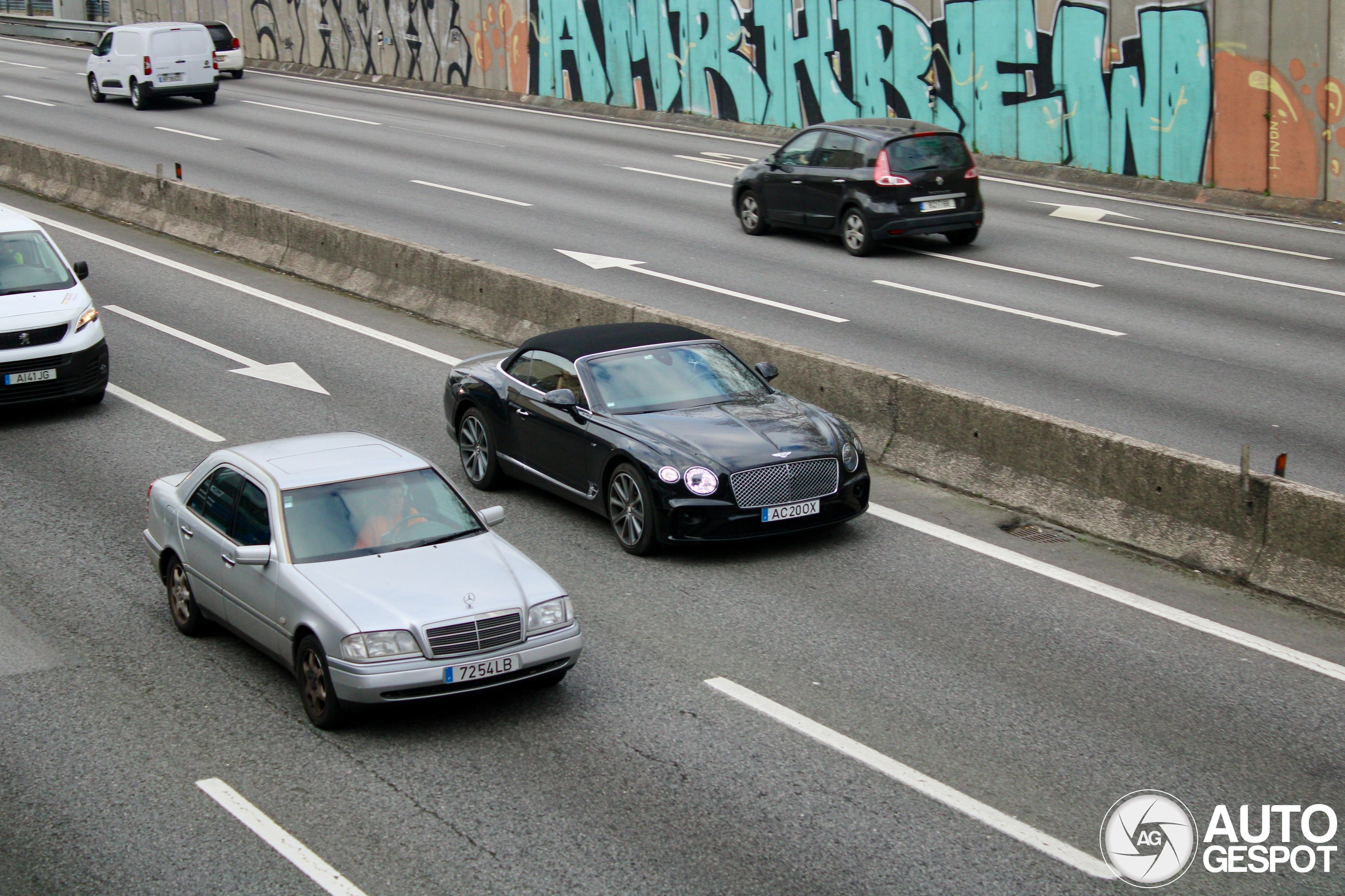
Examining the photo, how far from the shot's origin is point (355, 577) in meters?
7.70

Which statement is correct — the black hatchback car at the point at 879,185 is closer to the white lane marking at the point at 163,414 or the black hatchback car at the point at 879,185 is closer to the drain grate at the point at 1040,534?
the drain grate at the point at 1040,534

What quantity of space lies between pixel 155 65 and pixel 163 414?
Answer: 85.2 ft

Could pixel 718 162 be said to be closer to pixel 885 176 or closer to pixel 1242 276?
pixel 885 176

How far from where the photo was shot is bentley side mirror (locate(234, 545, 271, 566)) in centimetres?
788

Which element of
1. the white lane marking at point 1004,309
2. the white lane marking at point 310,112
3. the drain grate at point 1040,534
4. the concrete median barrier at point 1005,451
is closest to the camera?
the concrete median barrier at point 1005,451

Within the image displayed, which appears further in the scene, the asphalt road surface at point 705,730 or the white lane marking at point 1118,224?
the white lane marking at point 1118,224

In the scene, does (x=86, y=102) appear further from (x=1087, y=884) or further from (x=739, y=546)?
(x=1087, y=884)

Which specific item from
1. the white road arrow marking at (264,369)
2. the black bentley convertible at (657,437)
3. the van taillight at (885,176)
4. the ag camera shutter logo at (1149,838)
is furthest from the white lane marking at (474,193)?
the ag camera shutter logo at (1149,838)

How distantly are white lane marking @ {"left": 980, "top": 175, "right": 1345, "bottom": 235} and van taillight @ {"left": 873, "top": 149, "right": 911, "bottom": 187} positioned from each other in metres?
6.37

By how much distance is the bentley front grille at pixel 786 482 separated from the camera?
10.0m

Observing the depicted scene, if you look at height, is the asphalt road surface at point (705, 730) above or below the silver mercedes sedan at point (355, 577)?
below

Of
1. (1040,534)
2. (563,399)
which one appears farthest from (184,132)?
(1040,534)

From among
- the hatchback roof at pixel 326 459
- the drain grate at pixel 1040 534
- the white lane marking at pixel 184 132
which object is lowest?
the drain grate at pixel 1040 534

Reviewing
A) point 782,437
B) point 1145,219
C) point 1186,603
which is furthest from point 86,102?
point 1186,603
